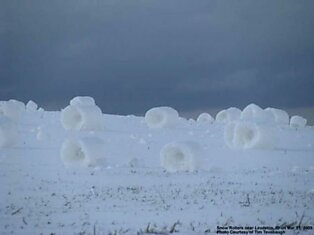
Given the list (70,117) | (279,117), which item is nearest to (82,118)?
(70,117)

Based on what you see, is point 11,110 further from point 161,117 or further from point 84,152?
point 84,152

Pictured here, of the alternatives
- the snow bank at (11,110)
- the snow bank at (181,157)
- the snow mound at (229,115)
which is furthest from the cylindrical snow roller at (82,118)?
the snow mound at (229,115)

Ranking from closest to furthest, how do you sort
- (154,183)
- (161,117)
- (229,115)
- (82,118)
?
(154,183), (82,118), (161,117), (229,115)

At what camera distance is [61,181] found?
16.2 meters

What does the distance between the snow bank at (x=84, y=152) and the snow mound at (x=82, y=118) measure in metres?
8.53

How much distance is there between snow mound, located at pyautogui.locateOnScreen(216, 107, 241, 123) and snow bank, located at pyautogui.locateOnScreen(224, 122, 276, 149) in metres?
10.5

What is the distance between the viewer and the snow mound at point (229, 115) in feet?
121

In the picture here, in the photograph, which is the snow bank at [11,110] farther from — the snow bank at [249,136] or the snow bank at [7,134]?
the snow bank at [249,136]

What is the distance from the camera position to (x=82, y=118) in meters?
28.9

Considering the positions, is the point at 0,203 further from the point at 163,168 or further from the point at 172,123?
the point at 172,123

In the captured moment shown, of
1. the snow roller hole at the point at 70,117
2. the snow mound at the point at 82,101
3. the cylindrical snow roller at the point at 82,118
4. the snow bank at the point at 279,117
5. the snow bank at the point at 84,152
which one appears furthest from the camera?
the snow bank at the point at 279,117

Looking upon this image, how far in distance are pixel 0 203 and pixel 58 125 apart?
16599mm

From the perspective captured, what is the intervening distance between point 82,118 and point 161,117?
16.3ft

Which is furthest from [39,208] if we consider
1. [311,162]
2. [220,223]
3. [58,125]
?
[58,125]
